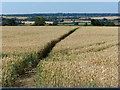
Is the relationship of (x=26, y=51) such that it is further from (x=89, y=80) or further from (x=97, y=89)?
(x=97, y=89)

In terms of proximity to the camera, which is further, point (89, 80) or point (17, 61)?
point (17, 61)

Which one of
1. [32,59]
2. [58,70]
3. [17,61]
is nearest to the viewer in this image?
[58,70]

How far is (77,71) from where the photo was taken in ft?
31.7

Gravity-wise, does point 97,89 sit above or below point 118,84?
above

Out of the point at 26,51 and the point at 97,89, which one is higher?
the point at 97,89

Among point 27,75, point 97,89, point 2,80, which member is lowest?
point 27,75

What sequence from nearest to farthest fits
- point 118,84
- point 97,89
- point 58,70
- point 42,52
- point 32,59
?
point 97,89 → point 118,84 → point 58,70 → point 32,59 → point 42,52

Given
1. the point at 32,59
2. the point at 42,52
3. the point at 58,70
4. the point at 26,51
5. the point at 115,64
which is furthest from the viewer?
the point at 42,52

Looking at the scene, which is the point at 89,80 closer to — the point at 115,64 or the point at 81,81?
the point at 81,81

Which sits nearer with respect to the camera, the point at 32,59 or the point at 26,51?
the point at 32,59

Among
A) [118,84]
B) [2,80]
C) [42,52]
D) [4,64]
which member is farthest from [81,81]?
[42,52]

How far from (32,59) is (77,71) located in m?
6.20

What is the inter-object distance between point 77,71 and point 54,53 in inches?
317

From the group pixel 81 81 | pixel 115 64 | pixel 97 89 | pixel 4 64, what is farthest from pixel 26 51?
pixel 97 89
